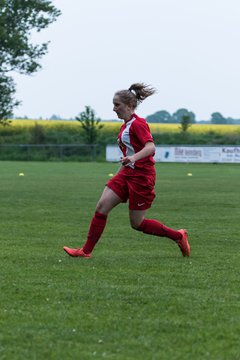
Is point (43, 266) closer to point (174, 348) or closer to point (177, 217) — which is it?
point (174, 348)

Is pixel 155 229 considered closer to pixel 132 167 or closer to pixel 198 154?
pixel 132 167

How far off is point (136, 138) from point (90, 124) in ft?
187

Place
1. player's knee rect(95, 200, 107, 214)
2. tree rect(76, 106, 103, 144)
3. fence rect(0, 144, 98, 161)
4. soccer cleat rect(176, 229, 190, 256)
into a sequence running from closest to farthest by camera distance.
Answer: player's knee rect(95, 200, 107, 214)
soccer cleat rect(176, 229, 190, 256)
fence rect(0, 144, 98, 161)
tree rect(76, 106, 103, 144)

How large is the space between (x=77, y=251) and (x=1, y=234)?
9.19ft

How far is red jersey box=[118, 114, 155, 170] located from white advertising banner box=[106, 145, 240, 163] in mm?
41899

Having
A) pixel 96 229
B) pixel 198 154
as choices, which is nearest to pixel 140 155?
pixel 96 229

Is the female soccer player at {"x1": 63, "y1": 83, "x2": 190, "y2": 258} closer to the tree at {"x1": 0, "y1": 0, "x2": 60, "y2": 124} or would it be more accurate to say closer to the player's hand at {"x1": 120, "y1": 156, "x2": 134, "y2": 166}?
the player's hand at {"x1": 120, "y1": 156, "x2": 134, "y2": 166}

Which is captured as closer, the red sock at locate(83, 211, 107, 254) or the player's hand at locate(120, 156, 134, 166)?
the player's hand at locate(120, 156, 134, 166)

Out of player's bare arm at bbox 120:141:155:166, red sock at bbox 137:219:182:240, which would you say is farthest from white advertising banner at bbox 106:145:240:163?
player's bare arm at bbox 120:141:155:166

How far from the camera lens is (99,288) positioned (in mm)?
7133

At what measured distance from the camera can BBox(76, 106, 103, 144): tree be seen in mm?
64438

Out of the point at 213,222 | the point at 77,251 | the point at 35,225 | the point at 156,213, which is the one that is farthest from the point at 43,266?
the point at 156,213

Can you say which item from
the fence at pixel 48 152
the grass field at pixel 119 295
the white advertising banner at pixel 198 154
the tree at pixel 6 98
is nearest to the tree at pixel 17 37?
the tree at pixel 6 98

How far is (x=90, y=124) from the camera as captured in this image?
6569cm
